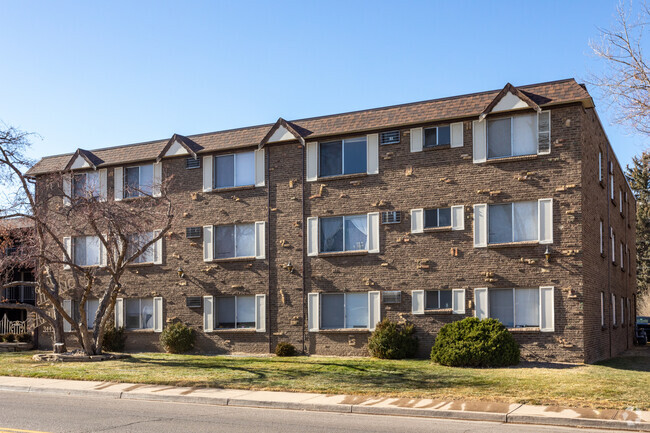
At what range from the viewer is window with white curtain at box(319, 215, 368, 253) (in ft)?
81.3

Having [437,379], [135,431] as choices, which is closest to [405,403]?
[437,379]

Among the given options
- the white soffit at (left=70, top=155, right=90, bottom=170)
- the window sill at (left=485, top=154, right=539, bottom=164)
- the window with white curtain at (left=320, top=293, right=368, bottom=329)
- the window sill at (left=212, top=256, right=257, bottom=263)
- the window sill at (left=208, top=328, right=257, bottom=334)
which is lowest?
the window sill at (left=208, top=328, right=257, bottom=334)

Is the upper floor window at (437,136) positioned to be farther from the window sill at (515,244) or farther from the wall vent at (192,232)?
the wall vent at (192,232)

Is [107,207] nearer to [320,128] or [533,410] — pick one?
[320,128]

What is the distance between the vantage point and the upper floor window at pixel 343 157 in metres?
25.0

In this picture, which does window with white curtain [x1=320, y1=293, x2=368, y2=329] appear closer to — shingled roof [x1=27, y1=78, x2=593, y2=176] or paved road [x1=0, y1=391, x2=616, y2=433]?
shingled roof [x1=27, y1=78, x2=593, y2=176]

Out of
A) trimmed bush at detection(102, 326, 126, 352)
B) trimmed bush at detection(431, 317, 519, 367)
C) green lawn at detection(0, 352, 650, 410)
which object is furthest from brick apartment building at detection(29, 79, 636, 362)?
green lawn at detection(0, 352, 650, 410)

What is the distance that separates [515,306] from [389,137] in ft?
23.4

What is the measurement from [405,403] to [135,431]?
210 inches

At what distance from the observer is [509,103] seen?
73.2 feet

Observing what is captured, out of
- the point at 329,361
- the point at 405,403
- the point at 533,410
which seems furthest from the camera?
the point at 329,361

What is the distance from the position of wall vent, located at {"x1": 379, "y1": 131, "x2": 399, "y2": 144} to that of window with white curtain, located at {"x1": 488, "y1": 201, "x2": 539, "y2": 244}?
13.3 feet

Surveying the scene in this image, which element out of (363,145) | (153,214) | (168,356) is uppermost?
(363,145)

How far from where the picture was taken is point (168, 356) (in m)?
25.2
